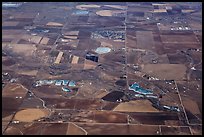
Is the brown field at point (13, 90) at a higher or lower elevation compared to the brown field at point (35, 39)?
higher

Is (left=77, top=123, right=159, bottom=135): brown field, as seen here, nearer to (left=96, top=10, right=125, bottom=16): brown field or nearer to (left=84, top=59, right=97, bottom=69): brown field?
(left=84, top=59, right=97, bottom=69): brown field

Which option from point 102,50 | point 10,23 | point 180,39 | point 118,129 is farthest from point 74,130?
point 10,23

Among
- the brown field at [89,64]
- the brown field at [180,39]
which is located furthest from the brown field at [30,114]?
the brown field at [180,39]

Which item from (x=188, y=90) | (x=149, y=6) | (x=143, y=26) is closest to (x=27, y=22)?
(x=143, y=26)

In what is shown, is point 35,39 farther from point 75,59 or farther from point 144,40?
point 144,40

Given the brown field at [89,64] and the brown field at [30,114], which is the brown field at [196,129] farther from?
the brown field at [89,64]

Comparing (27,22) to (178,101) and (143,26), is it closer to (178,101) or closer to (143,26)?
(143,26)
